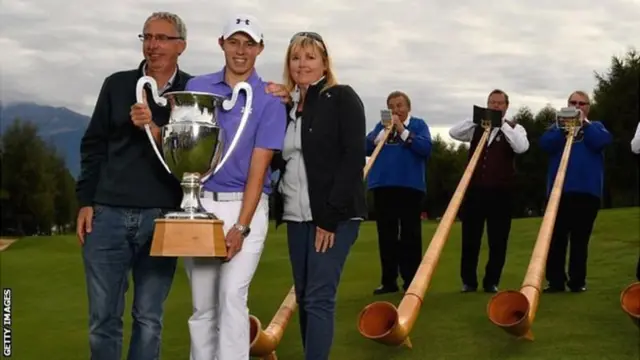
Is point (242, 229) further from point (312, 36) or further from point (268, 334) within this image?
point (268, 334)

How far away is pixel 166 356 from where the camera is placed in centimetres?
552

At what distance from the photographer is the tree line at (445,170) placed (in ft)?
96.6

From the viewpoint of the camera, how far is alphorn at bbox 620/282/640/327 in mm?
5026

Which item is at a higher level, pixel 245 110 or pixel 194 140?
pixel 245 110

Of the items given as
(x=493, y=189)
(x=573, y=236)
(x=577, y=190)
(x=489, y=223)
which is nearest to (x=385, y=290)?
(x=489, y=223)

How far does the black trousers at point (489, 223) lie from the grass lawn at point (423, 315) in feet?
0.88

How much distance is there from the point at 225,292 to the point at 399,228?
13.6 feet

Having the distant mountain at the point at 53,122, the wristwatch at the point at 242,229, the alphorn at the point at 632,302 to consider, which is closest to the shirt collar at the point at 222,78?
the wristwatch at the point at 242,229

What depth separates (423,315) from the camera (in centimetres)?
647

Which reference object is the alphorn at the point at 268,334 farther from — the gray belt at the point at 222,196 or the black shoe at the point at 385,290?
the black shoe at the point at 385,290

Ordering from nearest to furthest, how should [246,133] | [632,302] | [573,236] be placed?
[246,133], [632,302], [573,236]

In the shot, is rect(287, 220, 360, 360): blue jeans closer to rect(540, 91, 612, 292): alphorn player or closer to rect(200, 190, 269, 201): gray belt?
rect(200, 190, 269, 201): gray belt

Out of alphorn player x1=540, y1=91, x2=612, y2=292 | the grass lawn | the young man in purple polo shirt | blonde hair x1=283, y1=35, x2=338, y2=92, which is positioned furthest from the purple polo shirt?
alphorn player x1=540, y1=91, x2=612, y2=292

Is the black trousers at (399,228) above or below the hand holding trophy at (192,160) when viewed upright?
below
